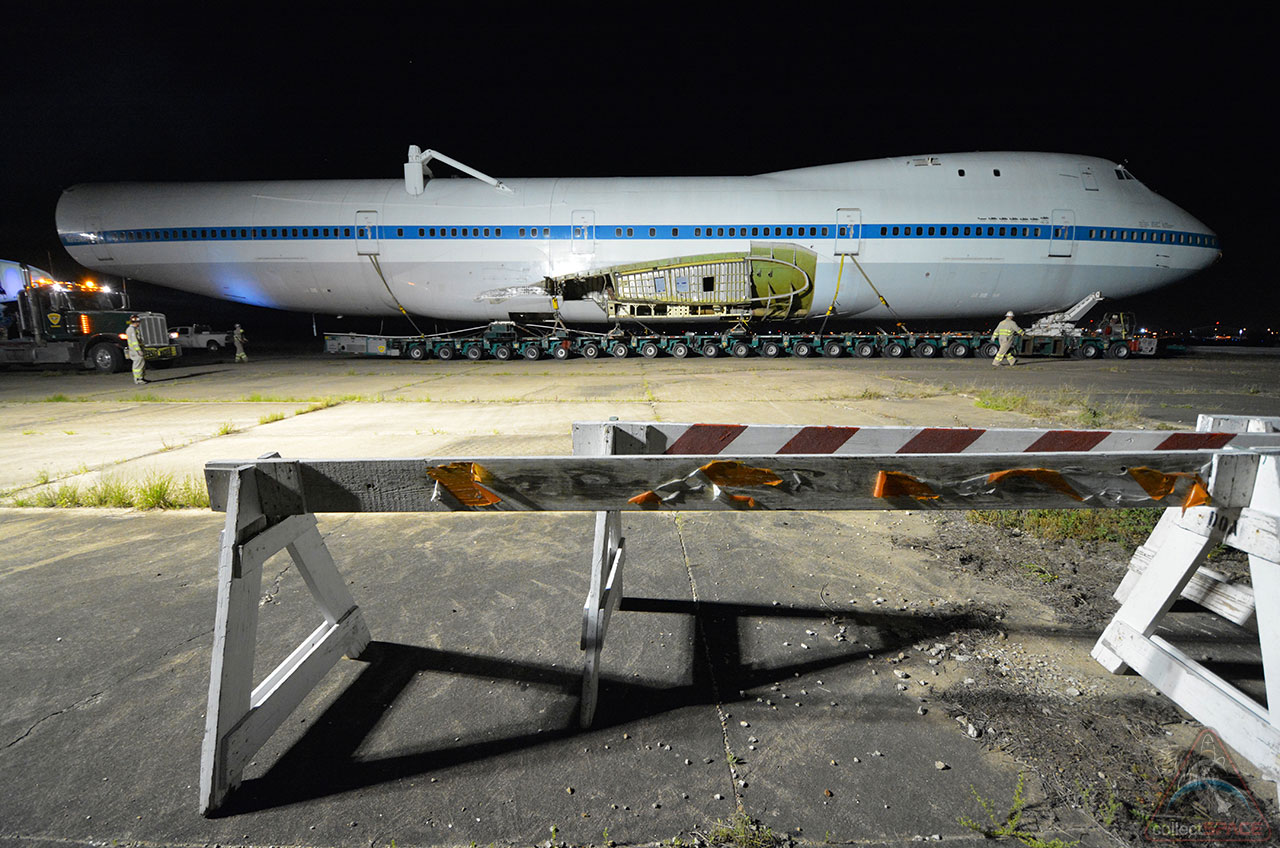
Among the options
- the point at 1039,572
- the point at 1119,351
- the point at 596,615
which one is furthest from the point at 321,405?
the point at 1119,351

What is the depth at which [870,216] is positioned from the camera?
18.2 metres

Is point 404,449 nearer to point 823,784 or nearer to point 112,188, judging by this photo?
point 823,784

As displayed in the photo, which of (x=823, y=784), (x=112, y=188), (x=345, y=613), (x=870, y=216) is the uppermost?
(x=112, y=188)

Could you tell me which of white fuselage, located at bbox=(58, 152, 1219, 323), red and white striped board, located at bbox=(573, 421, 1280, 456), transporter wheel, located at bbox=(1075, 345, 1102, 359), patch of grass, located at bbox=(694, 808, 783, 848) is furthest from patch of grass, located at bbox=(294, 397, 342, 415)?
transporter wheel, located at bbox=(1075, 345, 1102, 359)

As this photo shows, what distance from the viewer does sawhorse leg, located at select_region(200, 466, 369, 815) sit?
5.95 ft

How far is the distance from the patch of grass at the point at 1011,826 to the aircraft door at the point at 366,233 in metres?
21.8

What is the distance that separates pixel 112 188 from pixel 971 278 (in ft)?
106

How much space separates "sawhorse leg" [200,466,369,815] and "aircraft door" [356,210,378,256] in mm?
19945

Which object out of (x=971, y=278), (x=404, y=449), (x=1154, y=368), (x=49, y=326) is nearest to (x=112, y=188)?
(x=49, y=326)

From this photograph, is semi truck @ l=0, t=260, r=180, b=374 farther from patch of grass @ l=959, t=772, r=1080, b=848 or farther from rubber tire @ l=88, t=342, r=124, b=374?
patch of grass @ l=959, t=772, r=1080, b=848

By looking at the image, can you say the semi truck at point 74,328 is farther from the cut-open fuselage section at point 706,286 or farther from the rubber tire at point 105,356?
the cut-open fuselage section at point 706,286

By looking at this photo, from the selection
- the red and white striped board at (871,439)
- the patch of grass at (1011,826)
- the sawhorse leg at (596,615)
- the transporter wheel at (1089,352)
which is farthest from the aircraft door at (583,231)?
the patch of grass at (1011,826)

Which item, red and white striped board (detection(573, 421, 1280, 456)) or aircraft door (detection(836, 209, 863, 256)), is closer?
red and white striped board (detection(573, 421, 1280, 456))

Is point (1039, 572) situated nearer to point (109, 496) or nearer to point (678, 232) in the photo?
point (109, 496)
